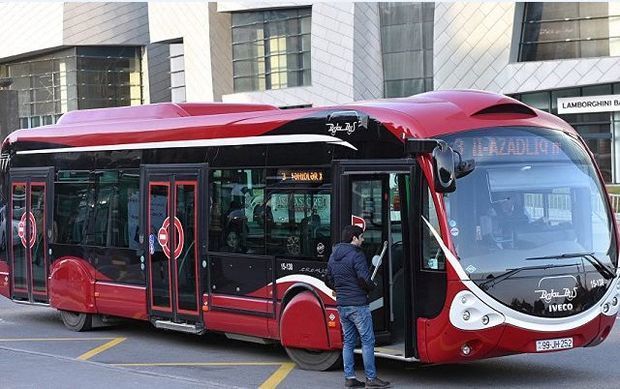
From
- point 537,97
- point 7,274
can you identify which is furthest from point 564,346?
point 537,97

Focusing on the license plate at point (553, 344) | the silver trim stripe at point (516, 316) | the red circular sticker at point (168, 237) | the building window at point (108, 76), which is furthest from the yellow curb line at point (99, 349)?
the building window at point (108, 76)

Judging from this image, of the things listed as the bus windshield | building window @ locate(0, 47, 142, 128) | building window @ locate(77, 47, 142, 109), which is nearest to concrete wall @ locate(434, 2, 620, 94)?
building window @ locate(77, 47, 142, 109)

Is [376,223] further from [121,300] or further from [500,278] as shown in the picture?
[121,300]

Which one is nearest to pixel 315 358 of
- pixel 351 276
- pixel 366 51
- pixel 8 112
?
pixel 351 276

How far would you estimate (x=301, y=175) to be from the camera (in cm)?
1170

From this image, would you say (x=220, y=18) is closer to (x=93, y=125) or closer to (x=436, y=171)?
(x=93, y=125)

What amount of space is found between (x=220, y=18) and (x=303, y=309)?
166 ft

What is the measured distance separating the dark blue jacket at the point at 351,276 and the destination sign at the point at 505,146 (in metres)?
1.36

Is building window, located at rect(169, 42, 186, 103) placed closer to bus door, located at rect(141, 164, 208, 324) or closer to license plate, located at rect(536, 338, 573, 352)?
bus door, located at rect(141, 164, 208, 324)

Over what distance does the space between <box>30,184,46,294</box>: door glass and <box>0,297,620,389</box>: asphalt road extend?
1574 millimetres

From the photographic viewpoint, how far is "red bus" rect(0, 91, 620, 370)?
33.3ft

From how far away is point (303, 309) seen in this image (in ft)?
37.7

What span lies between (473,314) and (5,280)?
935cm

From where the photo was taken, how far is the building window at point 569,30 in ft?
156
